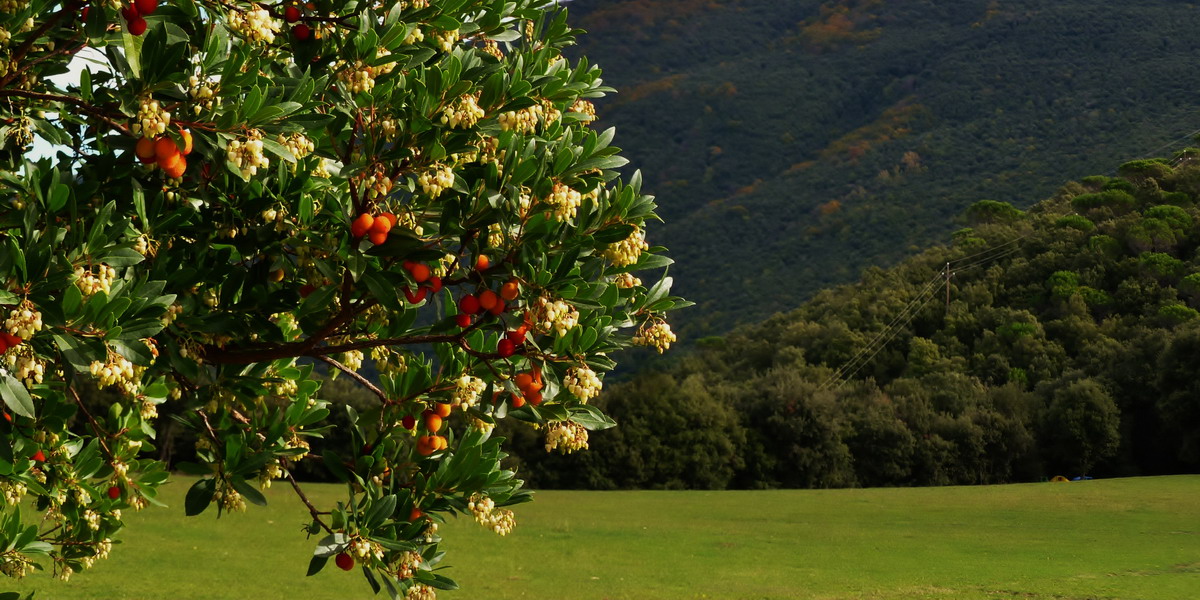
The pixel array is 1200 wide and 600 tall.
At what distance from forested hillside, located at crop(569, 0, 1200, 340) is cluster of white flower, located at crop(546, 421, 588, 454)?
158ft

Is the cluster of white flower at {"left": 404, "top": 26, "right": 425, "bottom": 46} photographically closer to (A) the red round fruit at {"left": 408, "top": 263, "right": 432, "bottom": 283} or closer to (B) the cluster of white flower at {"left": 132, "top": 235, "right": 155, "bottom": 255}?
(A) the red round fruit at {"left": 408, "top": 263, "right": 432, "bottom": 283}

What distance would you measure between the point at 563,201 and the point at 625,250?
0.33 meters

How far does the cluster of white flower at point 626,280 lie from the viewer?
12.5 feet

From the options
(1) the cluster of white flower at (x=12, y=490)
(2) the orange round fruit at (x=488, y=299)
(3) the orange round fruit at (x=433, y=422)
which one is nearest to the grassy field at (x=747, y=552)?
(1) the cluster of white flower at (x=12, y=490)

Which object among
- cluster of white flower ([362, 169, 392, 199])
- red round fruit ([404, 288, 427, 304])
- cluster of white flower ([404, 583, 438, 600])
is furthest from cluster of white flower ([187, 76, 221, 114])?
cluster of white flower ([404, 583, 438, 600])

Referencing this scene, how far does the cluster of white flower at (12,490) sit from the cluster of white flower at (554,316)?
8.21ft

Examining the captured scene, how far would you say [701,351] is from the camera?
43219 millimetres

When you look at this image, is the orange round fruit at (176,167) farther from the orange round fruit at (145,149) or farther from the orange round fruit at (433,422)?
the orange round fruit at (433,422)

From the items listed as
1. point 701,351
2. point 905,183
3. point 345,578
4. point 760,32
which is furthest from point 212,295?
point 760,32

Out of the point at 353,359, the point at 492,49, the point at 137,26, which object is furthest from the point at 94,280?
the point at 492,49

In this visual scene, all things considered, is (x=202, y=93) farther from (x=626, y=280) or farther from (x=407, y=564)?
(x=407, y=564)

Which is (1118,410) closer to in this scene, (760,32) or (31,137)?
(31,137)

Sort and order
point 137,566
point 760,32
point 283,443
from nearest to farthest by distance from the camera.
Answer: point 283,443, point 137,566, point 760,32

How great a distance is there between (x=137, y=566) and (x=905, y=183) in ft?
183
